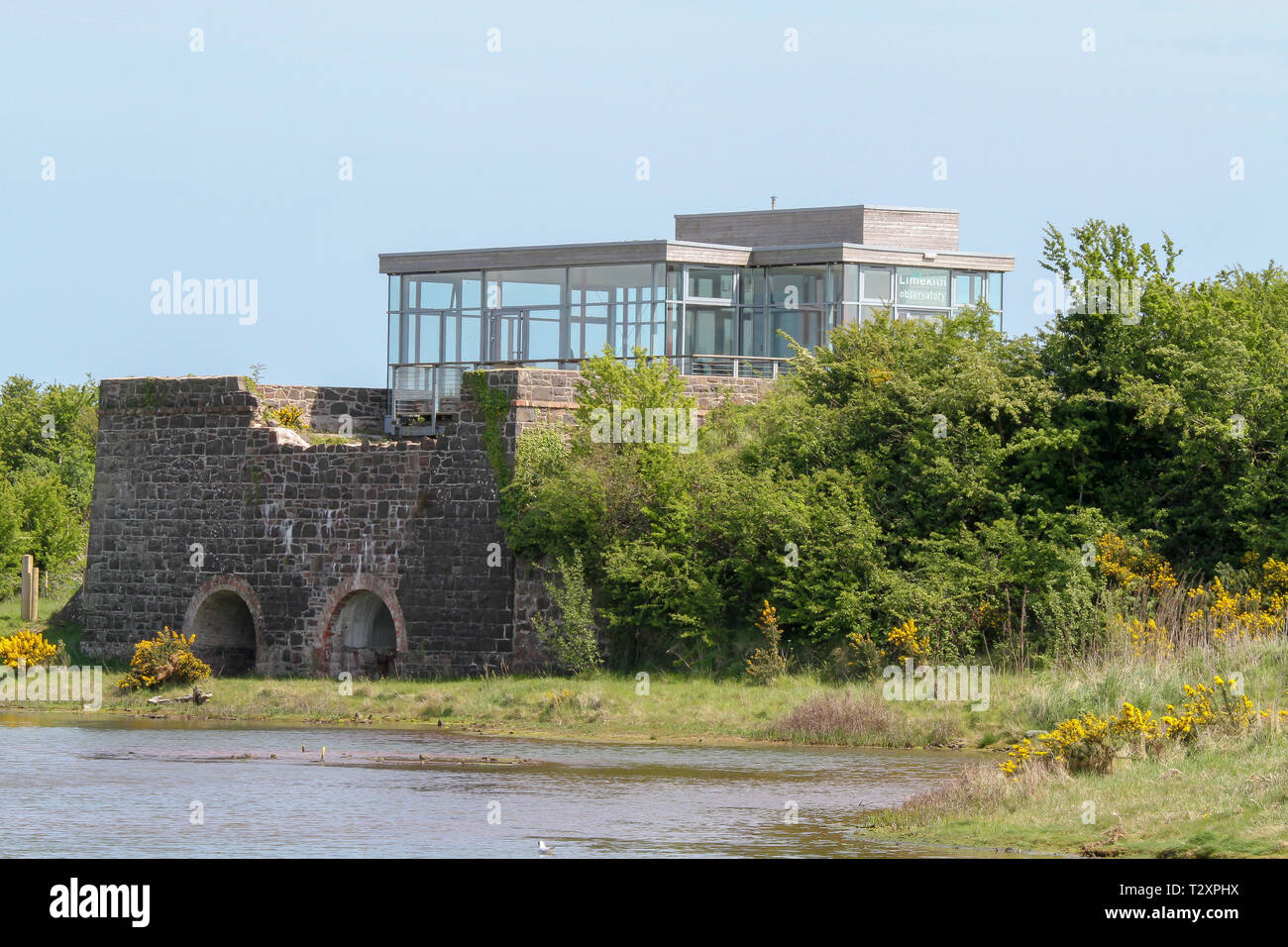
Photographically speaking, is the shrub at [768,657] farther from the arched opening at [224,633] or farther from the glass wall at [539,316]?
the arched opening at [224,633]

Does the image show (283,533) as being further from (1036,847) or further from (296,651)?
(1036,847)

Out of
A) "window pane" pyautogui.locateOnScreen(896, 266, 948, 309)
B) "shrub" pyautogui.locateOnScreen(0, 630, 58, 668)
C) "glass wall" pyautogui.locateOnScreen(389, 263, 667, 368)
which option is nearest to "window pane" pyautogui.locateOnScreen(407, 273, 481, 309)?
"glass wall" pyautogui.locateOnScreen(389, 263, 667, 368)

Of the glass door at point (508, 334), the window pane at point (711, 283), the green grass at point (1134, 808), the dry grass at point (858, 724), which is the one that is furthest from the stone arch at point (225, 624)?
the green grass at point (1134, 808)

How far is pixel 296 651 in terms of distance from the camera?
37.7 m

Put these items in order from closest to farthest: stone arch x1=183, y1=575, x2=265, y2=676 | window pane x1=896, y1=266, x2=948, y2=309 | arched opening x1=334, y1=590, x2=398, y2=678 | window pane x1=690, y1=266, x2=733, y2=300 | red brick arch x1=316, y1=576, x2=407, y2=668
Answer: red brick arch x1=316, y1=576, x2=407, y2=668, arched opening x1=334, y1=590, x2=398, y2=678, stone arch x1=183, y1=575, x2=265, y2=676, window pane x1=690, y1=266, x2=733, y2=300, window pane x1=896, y1=266, x2=948, y2=309

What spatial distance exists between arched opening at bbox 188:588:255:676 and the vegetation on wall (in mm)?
7826

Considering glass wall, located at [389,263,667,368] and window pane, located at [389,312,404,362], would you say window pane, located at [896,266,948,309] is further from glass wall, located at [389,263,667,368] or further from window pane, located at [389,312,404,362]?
window pane, located at [389,312,404,362]

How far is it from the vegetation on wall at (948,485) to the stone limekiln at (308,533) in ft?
4.16

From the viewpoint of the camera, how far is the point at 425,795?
21641 mm

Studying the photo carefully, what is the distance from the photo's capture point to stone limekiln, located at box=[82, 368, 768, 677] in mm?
35812

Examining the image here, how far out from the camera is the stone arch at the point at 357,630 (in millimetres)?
36719
